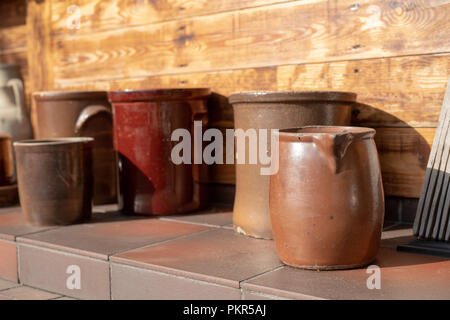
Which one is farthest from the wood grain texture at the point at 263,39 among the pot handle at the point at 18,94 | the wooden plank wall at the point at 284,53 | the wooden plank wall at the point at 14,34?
the wooden plank wall at the point at 14,34

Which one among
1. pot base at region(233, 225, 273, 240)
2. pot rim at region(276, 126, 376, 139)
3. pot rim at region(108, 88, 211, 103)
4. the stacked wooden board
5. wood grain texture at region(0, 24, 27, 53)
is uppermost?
wood grain texture at region(0, 24, 27, 53)

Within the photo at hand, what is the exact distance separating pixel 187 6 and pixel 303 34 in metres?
0.51

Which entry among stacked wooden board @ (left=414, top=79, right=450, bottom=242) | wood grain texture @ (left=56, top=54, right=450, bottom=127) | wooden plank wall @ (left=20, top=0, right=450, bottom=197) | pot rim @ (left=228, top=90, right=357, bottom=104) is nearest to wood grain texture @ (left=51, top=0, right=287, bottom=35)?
wooden plank wall @ (left=20, top=0, right=450, bottom=197)

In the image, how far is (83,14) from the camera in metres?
2.38

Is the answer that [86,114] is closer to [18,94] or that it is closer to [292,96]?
[18,94]

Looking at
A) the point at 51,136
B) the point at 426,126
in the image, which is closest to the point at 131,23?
the point at 51,136

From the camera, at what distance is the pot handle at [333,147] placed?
1162mm

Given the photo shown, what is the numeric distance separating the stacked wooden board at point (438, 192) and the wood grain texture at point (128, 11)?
2.31 ft

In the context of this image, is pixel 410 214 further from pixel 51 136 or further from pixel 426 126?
pixel 51 136

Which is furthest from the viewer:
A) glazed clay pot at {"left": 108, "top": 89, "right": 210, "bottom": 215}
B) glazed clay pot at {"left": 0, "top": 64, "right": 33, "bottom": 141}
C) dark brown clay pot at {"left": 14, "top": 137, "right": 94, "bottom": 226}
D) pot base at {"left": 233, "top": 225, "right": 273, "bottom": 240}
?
glazed clay pot at {"left": 0, "top": 64, "right": 33, "bottom": 141}

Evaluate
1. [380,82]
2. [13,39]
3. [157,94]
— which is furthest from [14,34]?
[380,82]

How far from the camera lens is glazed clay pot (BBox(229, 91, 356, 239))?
1.46 meters

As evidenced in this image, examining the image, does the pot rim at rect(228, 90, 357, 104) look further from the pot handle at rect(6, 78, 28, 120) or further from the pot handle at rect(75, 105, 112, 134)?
the pot handle at rect(6, 78, 28, 120)
